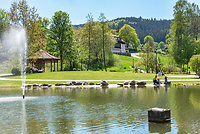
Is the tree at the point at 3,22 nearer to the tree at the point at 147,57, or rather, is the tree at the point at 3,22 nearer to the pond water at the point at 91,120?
the tree at the point at 147,57

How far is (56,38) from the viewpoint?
70.1m

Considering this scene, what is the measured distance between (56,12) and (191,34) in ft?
152

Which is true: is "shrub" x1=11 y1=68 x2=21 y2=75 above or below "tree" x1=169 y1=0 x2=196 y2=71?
below

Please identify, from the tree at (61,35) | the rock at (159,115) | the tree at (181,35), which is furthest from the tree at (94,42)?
the rock at (159,115)

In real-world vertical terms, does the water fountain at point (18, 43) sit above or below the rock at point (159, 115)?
above

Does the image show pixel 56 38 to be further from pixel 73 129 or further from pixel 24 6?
pixel 73 129

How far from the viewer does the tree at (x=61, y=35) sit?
69562 millimetres

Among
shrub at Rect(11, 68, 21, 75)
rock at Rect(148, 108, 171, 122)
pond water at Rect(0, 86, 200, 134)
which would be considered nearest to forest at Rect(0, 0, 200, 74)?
shrub at Rect(11, 68, 21, 75)

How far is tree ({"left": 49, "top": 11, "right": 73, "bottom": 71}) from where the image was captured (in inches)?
2739

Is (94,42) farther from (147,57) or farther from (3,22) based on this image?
(3,22)

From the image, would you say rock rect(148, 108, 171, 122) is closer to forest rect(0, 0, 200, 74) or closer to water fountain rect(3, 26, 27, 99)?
water fountain rect(3, 26, 27, 99)

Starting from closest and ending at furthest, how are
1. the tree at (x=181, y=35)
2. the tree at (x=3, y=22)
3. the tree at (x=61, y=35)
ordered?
the tree at (x=3, y=22)
the tree at (x=61, y=35)
the tree at (x=181, y=35)

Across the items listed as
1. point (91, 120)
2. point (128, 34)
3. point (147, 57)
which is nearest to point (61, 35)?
point (147, 57)

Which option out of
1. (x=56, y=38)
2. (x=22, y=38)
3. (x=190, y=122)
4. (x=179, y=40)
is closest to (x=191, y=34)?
(x=179, y=40)
